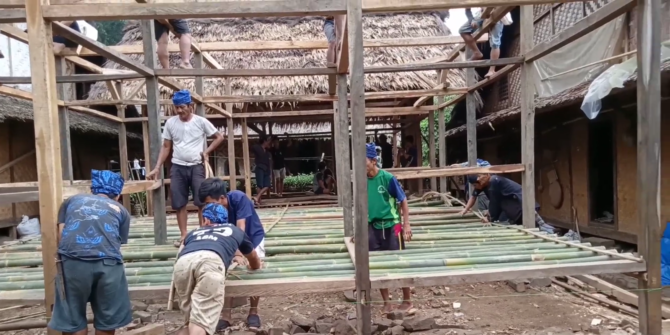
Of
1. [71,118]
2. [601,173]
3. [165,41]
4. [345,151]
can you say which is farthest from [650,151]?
[71,118]

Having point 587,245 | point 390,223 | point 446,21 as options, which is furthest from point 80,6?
point 446,21

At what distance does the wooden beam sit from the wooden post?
2588mm

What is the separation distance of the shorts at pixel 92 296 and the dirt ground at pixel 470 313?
3.71 feet

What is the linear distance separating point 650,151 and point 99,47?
13.9ft

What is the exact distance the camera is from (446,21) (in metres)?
12.9

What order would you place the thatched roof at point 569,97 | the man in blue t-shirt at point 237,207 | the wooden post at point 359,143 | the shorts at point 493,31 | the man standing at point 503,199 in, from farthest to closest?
the shorts at point 493,31 < the man standing at point 503,199 < the thatched roof at point 569,97 < the man in blue t-shirt at point 237,207 < the wooden post at point 359,143

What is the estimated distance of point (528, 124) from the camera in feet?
15.6

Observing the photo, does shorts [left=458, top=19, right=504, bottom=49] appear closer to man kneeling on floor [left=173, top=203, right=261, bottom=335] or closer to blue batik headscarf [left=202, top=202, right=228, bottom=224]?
blue batik headscarf [left=202, top=202, right=228, bottom=224]

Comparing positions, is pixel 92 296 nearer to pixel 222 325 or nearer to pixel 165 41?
pixel 222 325

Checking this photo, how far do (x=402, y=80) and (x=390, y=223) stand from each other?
5676 mm

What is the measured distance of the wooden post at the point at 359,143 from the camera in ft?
9.34

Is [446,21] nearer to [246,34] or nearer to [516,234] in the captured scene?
[246,34]

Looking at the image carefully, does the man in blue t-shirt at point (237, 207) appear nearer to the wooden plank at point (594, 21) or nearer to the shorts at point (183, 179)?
the shorts at point (183, 179)

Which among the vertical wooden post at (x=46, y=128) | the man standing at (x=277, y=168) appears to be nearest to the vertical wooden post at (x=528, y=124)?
the vertical wooden post at (x=46, y=128)
